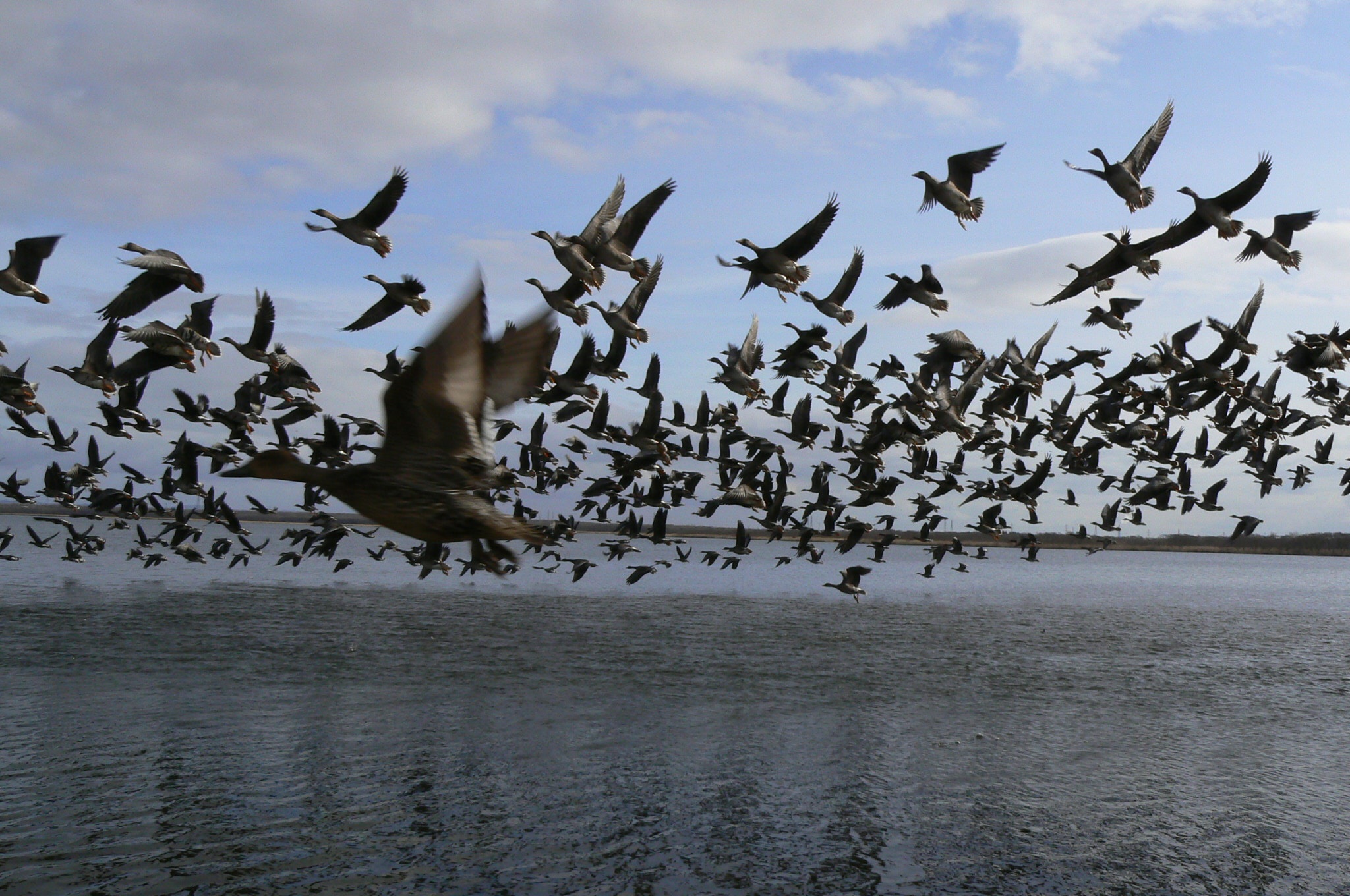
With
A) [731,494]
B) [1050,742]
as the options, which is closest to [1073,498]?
[731,494]

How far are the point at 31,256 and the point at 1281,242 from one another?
60.1 ft

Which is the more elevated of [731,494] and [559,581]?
[731,494]

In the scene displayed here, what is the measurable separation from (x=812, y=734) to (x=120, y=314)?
11.4 m

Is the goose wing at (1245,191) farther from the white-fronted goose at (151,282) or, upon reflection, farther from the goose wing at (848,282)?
the white-fronted goose at (151,282)

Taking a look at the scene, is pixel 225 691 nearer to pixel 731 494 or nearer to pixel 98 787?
pixel 98 787

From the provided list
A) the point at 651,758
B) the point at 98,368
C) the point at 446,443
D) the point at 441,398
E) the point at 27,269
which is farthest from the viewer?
the point at 98,368

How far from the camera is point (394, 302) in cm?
1755

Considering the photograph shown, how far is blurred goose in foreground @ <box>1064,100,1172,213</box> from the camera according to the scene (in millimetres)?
14547

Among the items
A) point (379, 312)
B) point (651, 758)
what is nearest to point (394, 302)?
point (379, 312)

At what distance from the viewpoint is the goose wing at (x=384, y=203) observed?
53.0 feet

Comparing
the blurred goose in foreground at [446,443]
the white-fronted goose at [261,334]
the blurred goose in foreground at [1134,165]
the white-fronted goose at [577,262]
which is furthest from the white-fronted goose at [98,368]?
the blurred goose in foreground at [1134,165]

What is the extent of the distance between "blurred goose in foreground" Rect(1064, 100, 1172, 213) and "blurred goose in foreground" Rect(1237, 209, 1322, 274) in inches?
77.2

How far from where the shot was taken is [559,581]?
43.6 metres

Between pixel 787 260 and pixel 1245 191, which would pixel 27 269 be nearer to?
pixel 787 260
